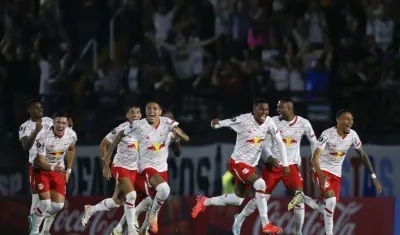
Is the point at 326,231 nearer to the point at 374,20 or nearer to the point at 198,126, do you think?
the point at 198,126

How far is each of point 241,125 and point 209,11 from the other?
478 cm

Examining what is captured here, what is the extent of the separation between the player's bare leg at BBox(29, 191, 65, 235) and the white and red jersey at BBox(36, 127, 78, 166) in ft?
1.64

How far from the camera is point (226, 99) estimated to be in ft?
74.2

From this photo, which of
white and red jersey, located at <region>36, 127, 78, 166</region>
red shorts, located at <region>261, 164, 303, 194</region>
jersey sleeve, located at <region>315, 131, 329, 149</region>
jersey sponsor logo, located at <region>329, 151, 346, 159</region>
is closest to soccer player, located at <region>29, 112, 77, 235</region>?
white and red jersey, located at <region>36, 127, 78, 166</region>

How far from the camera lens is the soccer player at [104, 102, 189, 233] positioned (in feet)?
64.7

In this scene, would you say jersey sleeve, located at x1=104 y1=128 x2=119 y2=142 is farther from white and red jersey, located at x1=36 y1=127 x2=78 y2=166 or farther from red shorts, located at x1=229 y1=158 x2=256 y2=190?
red shorts, located at x1=229 y1=158 x2=256 y2=190

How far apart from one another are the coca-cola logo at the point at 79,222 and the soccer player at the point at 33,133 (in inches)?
27.7

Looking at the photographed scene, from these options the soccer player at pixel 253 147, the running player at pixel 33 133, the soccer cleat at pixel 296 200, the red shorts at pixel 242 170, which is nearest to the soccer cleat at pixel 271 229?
the soccer player at pixel 253 147

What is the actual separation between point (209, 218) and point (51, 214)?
96.2 inches

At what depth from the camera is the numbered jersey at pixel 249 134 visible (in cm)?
1981

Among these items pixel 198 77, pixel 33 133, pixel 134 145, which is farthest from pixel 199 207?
pixel 198 77

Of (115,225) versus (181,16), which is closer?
(115,225)

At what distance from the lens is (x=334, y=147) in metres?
19.9

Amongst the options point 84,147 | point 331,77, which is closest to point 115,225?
point 84,147
